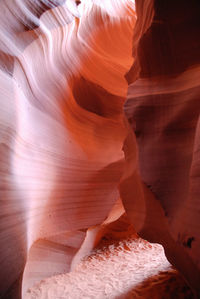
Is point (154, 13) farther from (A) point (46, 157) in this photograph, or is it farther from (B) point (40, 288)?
(B) point (40, 288)

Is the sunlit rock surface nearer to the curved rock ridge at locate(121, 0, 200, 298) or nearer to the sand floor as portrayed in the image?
the curved rock ridge at locate(121, 0, 200, 298)

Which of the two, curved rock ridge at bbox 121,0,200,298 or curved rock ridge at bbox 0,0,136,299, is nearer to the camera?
curved rock ridge at bbox 121,0,200,298

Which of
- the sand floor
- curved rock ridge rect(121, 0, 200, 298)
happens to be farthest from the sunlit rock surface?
the sand floor

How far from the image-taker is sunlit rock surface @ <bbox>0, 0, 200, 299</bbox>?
1.37 metres

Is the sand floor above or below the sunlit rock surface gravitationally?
below

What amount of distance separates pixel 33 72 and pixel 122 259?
2.28 metres

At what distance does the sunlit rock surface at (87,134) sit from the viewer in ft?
4.50

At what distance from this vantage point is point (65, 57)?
7.59 feet

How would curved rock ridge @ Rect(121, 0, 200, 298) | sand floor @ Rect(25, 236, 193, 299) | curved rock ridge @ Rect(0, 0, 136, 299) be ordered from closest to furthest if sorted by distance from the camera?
curved rock ridge @ Rect(121, 0, 200, 298), curved rock ridge @ Rect(0, 0, 136, 299), sand floor @ Rect(25, 236, 193, 299)

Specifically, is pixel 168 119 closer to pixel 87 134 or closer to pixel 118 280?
pixel 87 134

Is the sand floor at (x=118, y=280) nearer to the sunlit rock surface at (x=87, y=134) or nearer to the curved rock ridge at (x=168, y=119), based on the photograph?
the sunlit rock surface at (x=87, y=134)

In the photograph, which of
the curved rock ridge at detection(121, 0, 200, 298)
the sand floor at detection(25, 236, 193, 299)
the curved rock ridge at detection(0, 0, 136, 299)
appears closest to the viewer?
the curved rock ridge at detection(121, 0, 200, 298)

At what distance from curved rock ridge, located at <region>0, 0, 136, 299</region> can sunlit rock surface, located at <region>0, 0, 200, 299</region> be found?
0.03 ft

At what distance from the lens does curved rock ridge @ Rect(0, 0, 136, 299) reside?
153 cm
